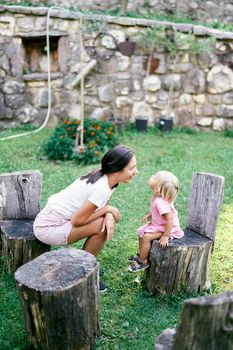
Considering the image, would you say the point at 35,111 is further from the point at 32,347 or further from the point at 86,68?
the point at 32,347

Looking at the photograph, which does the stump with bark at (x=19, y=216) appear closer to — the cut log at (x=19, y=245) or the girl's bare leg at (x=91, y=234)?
the cut log at (x=19, y=245)

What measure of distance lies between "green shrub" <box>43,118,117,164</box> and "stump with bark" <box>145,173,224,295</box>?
128 inches

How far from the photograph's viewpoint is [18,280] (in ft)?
9.03

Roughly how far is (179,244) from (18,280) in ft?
3.94

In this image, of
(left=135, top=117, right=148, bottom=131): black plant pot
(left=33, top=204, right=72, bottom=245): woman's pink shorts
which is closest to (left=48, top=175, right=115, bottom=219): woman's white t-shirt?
(left=33, top=204, right=72, bottom=245): woman's pink shorts

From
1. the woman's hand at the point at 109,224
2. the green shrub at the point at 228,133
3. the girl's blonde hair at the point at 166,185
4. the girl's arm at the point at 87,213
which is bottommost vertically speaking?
the woman's hand at the point at 109,224

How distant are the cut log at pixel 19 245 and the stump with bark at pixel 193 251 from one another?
0.86 m

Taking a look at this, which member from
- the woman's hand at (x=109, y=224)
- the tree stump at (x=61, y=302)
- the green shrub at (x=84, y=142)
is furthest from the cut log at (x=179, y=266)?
the green shrub at (x=84, y=142)

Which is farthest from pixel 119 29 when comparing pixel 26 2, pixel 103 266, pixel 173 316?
pixel 173 316

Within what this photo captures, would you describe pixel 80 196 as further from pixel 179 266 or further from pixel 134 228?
pixel 134 228

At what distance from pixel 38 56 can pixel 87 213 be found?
5517 millimetres

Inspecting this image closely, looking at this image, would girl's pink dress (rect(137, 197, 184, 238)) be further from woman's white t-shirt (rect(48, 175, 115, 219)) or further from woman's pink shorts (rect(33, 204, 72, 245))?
woman's pink shorts (rect(33, 204, 72, 245))

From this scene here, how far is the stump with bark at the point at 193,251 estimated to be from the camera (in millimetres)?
3352

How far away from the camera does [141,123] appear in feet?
26.1
